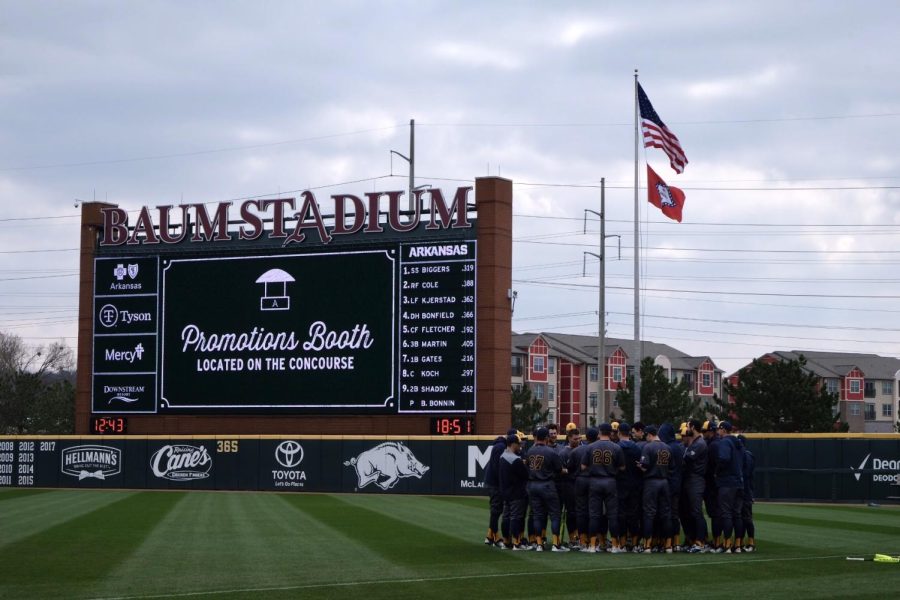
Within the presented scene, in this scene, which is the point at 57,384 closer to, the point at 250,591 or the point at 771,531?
the point at 771,531

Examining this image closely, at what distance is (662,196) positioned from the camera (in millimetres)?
38219

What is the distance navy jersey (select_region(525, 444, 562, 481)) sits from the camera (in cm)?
1988

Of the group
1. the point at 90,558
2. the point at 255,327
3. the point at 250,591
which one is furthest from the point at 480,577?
the point at 255,327

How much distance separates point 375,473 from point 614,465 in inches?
775

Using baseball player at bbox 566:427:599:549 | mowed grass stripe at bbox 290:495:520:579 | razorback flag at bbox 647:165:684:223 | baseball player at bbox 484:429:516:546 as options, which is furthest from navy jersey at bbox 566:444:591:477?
razorback flag at bbox 647:165:684:223

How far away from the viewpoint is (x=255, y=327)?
128ft

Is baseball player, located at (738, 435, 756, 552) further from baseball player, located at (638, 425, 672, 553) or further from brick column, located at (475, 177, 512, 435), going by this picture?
brick column, located at (475, 177, 512, 435)

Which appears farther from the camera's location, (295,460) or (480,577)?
(295,460)

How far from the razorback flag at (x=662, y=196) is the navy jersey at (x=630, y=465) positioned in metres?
18.9

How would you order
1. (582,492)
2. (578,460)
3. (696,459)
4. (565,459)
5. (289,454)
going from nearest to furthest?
1. (696,459)
2. (582,492)
3. (578,460)
4. (565,459)
5. (289,454)

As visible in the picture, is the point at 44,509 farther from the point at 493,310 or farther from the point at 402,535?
the point at 493,310

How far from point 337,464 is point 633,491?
66.4 ft

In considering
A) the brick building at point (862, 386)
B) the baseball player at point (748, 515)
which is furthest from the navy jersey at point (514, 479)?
the brick building at point (862, 386)

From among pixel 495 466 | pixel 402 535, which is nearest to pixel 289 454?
pixel 402 535
